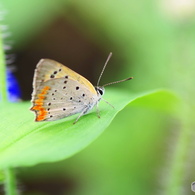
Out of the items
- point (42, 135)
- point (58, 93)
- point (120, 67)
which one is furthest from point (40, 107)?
point (120, 67)

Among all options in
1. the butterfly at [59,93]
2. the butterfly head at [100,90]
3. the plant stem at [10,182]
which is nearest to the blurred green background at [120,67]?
the butterfly head at [100,90]

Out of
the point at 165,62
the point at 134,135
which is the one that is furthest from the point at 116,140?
the point at 165,62

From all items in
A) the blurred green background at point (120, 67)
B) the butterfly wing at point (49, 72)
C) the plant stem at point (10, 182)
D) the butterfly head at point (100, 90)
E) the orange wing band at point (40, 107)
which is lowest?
the blurred green background at point (120, 67)

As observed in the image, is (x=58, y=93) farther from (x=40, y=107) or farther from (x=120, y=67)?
(x=120, y=67)

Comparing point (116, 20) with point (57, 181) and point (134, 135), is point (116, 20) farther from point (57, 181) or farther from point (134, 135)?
point (57, 181)

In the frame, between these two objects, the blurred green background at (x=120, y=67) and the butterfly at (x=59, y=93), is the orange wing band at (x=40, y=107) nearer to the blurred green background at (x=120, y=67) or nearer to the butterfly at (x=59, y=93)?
the butterfly at (x=59, y=93)

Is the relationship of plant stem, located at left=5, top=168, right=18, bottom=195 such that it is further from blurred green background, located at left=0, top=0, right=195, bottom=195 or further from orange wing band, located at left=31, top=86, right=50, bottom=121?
blurred green background, located at left=0, top=0, right=195, bottom=195
